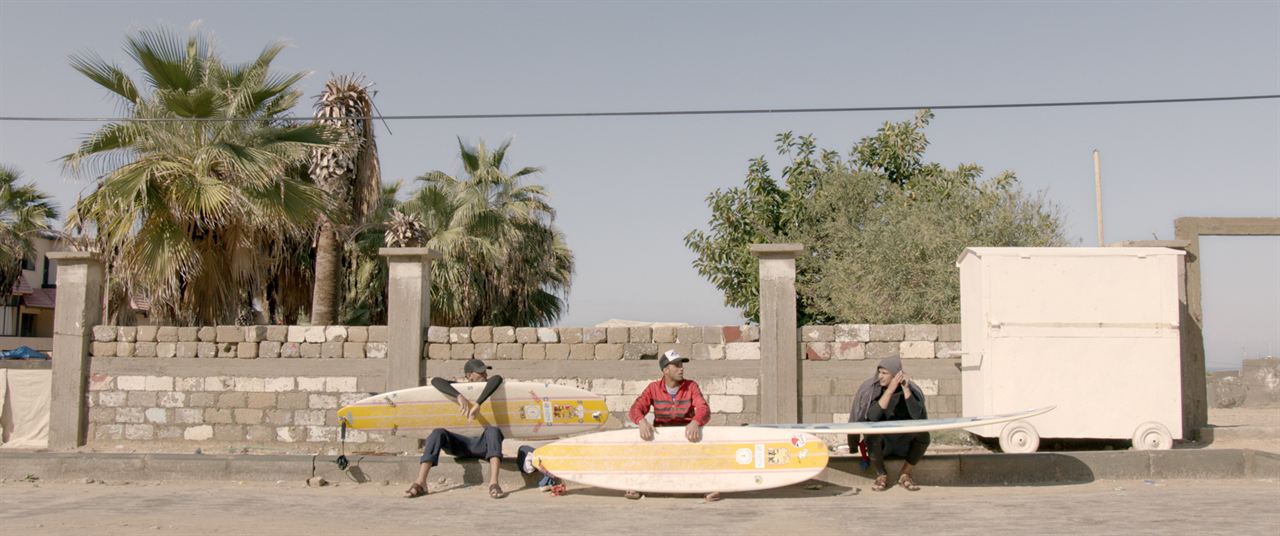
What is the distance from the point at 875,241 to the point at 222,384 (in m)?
13.0

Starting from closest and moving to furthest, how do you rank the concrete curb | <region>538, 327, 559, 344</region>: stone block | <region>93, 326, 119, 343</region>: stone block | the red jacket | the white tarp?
the red jacket
the concrete curb
<region>538, 327, 559, 344</region>: stone block
<region>93, 326, 119, 343</region>: stone block
the white tarp

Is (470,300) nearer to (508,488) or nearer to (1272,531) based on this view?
(508,488)

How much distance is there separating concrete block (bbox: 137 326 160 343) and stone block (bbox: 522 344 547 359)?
191 inches

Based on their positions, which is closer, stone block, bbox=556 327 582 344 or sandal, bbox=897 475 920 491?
sandal, bbox=897 475 920 491

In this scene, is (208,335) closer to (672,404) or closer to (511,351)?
(511,351)

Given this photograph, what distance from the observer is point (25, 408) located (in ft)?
43.3

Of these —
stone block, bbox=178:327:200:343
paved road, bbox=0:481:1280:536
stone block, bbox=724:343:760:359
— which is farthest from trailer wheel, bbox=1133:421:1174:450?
stone block, bbox=178:327:200:343

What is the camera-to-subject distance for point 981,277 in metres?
10.1

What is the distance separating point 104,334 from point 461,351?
484cm

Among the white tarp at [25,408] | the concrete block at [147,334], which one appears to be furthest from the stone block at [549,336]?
the white tarp at [25,408]

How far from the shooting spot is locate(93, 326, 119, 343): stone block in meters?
12.8

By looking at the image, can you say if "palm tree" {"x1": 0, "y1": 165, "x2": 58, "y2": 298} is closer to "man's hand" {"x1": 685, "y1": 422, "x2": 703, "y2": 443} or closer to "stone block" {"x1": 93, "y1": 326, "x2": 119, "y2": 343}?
"stone block" {"x1": 93, "y1": 326, "x2": 119, "y2": 343}

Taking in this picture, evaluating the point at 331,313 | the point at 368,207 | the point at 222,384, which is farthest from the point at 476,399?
the point at 368,207

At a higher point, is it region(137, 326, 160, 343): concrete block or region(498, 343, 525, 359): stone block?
region(137, 326, 160, 343): concrete block
